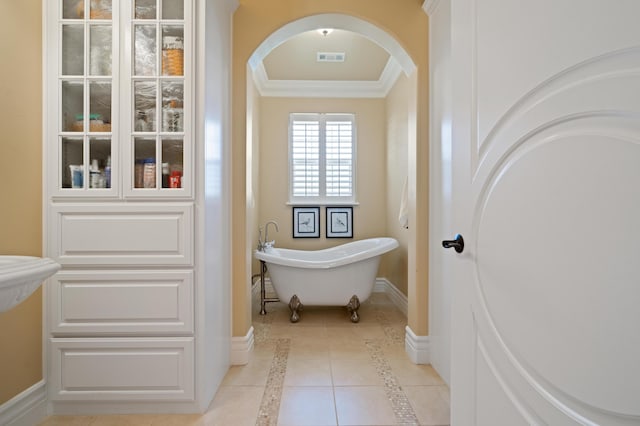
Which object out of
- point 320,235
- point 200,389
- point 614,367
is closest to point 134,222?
point 200,389

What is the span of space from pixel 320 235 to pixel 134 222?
116 inches

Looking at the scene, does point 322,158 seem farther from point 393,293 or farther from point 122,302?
point 122,302

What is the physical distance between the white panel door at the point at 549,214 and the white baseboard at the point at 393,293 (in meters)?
2.57

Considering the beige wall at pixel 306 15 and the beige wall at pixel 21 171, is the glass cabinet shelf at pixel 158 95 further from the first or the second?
the beige wall at pixel 306 15

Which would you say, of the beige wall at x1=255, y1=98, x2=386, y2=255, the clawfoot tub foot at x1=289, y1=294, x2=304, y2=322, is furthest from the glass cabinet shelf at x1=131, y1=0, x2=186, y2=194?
the beige wall at x1=255, y1=98, x2=386, y2=255

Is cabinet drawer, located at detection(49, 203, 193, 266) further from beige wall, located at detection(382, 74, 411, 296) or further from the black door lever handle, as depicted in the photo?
beige wall, located at detection(382, 74, 411, 296)

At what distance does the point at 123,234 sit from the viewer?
1803 mm

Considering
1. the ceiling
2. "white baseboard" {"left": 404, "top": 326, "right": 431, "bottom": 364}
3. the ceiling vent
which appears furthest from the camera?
the ceiling vent

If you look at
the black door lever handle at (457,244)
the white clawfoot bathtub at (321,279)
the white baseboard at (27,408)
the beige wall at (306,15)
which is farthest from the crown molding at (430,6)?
the white baseboard at (27,408)

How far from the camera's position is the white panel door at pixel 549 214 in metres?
0.60

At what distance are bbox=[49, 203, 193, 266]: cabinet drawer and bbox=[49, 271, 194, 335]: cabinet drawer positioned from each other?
75 millimetres

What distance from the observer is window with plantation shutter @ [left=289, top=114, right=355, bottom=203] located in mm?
4609

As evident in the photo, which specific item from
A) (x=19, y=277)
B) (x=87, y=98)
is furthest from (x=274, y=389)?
(x=87, y=98)

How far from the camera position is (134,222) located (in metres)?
1.80
